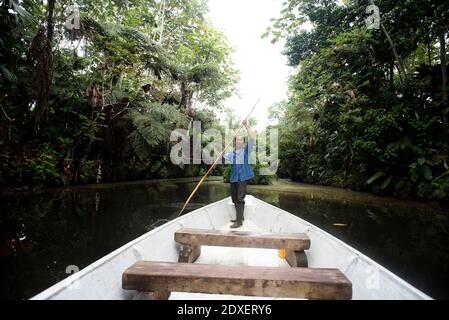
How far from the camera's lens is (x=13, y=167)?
24.7 ft

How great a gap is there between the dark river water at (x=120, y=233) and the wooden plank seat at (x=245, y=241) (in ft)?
→ 3.61

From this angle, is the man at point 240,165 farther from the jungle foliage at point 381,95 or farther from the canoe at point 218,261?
the jungle foliage at point 381,95

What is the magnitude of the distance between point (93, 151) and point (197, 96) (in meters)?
7.27

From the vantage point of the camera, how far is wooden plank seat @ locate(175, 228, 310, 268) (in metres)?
2.27

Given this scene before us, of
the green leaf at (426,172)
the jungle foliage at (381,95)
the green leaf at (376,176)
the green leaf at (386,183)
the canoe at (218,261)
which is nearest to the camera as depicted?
the canoe at (218,261)

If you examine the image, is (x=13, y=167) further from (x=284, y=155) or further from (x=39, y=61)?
(x=284, y=155)

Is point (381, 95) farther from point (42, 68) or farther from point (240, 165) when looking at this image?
point (42, 68)

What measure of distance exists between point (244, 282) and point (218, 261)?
4.55ft

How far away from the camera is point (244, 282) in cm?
139

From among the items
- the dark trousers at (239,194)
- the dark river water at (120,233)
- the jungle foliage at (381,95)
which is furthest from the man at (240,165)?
the jungle foliage at (381,95)

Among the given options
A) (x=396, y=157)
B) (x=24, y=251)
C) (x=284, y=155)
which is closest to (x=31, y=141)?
(x=24, y=251)

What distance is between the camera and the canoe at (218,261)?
127 cm

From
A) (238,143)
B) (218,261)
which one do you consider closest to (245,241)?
(218,261)

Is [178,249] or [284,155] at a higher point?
[284,155]
